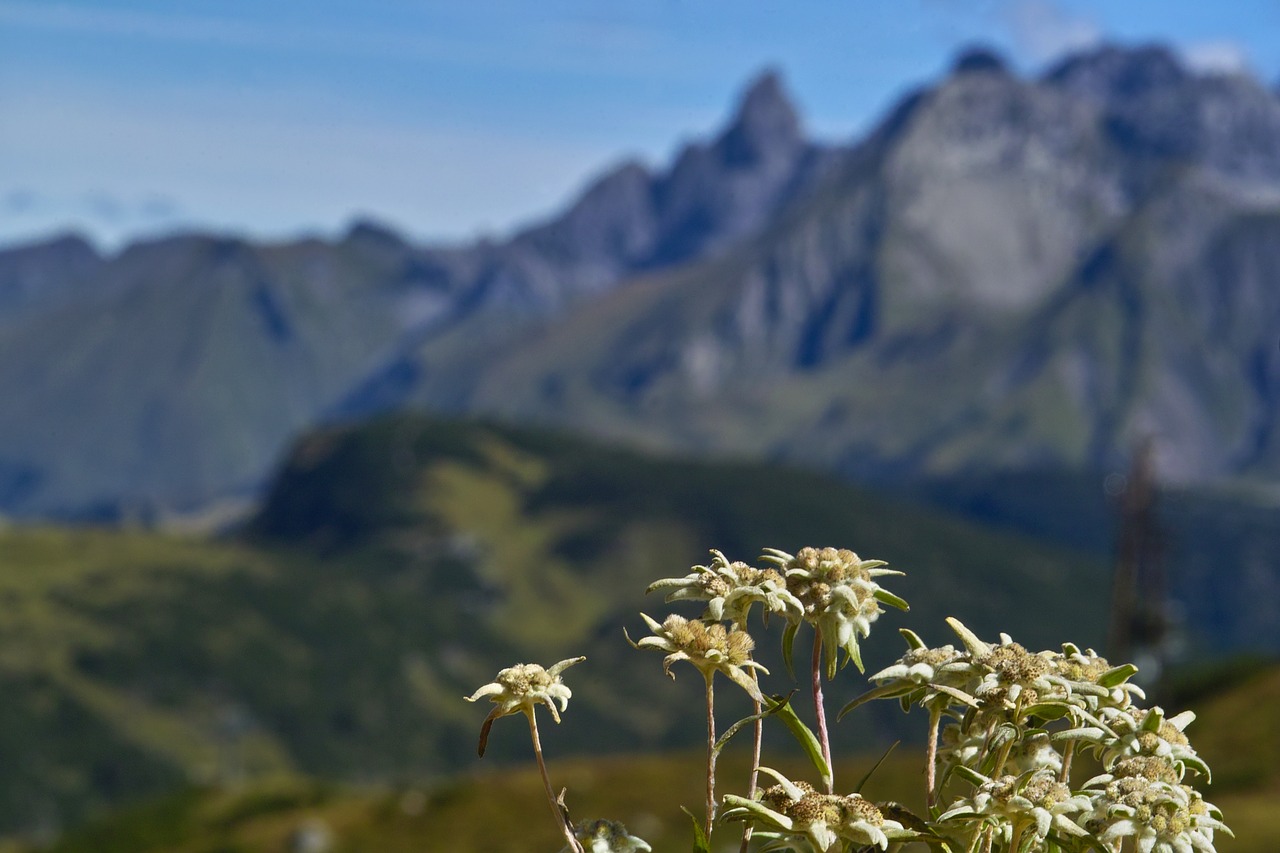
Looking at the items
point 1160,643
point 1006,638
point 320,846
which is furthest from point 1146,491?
point 320,846

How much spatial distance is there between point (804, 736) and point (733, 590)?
66cm

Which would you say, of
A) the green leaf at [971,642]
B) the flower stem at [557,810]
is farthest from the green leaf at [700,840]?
the green leaf at [971,642]

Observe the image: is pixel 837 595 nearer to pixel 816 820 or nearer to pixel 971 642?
pixel 971 642

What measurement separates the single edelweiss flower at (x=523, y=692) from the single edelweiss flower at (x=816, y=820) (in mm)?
773

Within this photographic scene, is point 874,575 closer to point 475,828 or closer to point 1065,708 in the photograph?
point 1065,708

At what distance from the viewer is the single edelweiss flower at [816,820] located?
5832 mm

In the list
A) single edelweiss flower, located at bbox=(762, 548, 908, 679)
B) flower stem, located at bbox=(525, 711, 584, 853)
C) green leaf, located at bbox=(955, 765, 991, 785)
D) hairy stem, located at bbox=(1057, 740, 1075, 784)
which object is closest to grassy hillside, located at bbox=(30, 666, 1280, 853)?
hairy stem, located at bbox=(1057, 740, 1075, 784)

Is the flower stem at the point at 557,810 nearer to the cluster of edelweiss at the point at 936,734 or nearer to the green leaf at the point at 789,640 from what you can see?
the cluster of edelweiss at the point at 936,734

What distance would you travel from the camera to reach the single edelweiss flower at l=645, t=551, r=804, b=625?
248 inches

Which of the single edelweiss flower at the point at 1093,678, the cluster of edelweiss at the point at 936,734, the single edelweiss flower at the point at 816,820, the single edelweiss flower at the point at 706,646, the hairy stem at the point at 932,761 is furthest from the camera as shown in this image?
the single edelweiss flower at the point at 1093,678

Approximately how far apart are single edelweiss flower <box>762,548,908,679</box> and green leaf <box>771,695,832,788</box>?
0.77ft

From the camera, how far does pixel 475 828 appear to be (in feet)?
470

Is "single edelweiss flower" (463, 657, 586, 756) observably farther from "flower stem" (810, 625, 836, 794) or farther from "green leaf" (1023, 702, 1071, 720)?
"green leaf" (1023, 702, 1071, 720)

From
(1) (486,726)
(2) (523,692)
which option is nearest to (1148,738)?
(2) (523,692)
